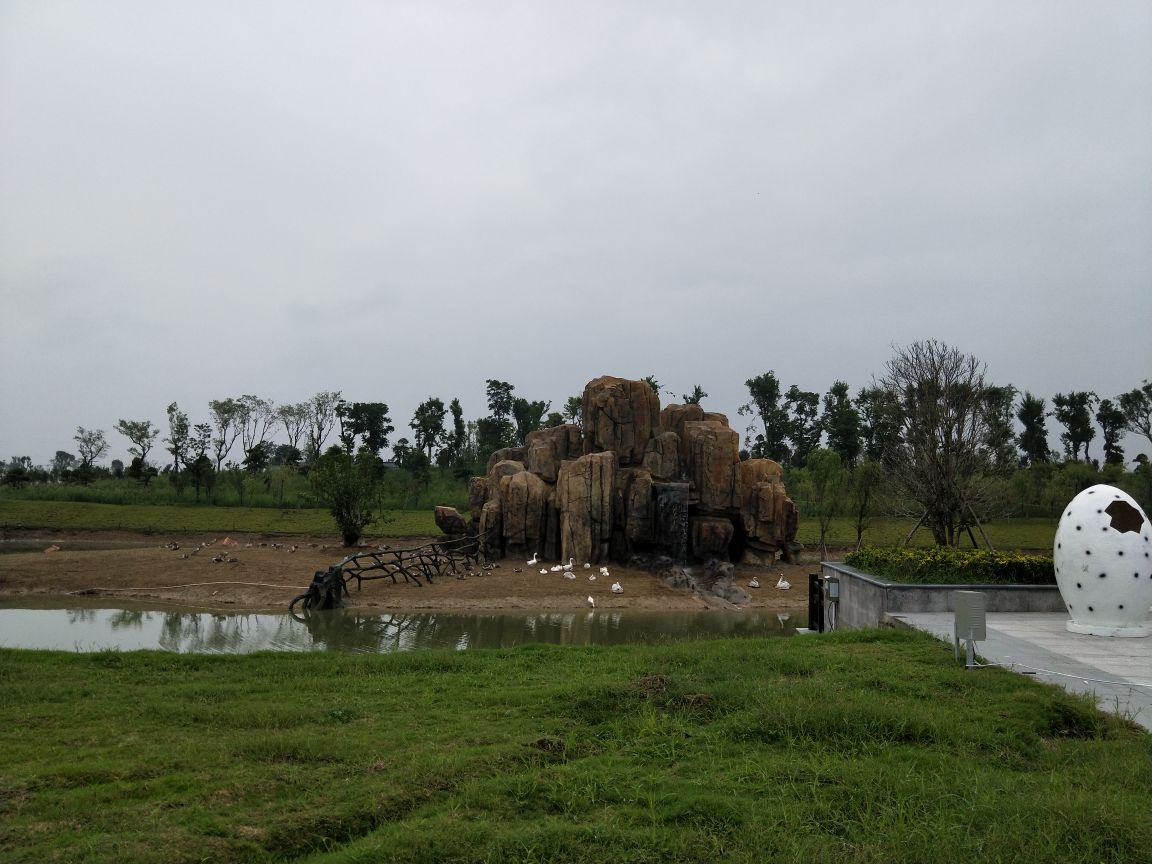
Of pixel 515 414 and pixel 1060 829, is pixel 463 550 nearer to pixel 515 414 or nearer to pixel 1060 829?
pixel 1060 829

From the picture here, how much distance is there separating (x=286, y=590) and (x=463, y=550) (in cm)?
769

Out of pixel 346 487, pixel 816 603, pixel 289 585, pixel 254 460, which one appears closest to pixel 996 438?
pixel 816 603

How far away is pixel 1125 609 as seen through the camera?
1076 centimetres

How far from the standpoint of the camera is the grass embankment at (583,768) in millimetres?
4359

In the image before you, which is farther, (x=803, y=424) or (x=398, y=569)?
(x=803, y=424)

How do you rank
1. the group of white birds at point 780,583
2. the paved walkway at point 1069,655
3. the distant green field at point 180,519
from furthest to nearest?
the distant green field at point 180,519 → the group of white birds at point 780,583 → the paved walkway at point 1069,655

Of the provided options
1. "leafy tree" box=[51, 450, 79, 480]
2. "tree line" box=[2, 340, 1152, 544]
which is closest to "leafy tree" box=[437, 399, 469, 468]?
"tree line" box=[2, 340, 1152, 544]

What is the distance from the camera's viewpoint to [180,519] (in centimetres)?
4822

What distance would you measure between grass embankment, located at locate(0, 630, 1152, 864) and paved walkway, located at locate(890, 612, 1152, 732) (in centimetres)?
69

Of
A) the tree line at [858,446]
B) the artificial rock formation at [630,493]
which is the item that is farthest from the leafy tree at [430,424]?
the artificial rock formation at [630,493]

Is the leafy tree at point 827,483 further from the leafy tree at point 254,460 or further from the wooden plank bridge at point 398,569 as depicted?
the leafy tree at point 254,460

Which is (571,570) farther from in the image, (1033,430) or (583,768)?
(1033,430)

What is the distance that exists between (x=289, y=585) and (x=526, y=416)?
149ft

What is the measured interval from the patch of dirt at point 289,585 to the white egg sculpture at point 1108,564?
1501 centimetres
